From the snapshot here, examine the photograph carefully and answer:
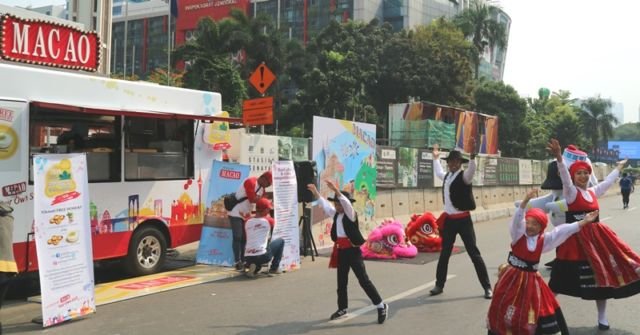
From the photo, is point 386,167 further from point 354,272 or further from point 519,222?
point 519,222

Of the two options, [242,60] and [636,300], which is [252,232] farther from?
[242,60]

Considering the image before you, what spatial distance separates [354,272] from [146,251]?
4160 mm

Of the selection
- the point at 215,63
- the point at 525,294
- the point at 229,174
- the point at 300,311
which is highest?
the point at 215,63

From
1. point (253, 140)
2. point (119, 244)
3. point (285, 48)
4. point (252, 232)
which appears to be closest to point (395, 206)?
point (253, 140)

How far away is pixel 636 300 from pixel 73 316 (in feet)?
22.6

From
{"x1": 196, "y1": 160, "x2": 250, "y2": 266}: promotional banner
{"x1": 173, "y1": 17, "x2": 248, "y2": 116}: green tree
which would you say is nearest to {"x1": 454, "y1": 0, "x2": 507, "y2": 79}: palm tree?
{"x1": 173, "y1": 17, "x2": 248, "y2": 116}: green tree

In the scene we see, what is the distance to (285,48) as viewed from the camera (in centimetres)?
5566

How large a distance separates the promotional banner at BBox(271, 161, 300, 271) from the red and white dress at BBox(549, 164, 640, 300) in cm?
500

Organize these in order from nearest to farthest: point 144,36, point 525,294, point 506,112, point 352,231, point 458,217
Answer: point 525,294, point 352,231, point 458,217, point 506,112, point 144,36

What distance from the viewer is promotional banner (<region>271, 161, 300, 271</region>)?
9969 mm

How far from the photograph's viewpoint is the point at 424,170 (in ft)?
61.0

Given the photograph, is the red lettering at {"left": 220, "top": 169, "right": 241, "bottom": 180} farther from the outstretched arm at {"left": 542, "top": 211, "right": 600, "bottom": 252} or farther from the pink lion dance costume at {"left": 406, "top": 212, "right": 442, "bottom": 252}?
the outstretched arm at {"left": 542, "top": 211, "right": 600, "bottom": 252}

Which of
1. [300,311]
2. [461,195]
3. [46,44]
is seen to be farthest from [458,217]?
[46,44]

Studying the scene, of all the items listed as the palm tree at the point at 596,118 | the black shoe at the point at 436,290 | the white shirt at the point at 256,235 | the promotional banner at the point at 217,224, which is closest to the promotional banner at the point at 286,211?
the white shirt at the point at 256,235
